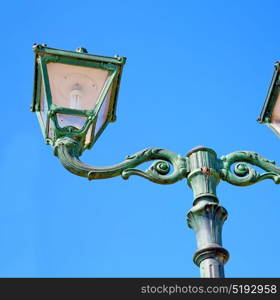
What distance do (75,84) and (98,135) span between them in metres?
0.47

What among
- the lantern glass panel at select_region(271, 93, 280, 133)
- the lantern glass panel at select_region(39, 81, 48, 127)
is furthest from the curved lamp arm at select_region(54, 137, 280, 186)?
the lantern glass panel at select_region(271, 93, 280, 133)

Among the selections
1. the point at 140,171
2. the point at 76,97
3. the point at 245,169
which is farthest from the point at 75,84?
the point at 245,169

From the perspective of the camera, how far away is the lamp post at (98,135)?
7.37 meters

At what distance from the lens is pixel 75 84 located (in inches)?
320

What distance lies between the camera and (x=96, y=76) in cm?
819

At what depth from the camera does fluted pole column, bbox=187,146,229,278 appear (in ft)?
22.7

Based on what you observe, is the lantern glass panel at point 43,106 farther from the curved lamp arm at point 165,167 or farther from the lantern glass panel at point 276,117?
the lantern glass panel at point 276,117

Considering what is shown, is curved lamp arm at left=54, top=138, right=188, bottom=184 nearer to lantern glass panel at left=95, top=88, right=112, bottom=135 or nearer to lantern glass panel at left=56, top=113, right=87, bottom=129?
lantern glass panel at left=56, top=113, right=87, bottom=129

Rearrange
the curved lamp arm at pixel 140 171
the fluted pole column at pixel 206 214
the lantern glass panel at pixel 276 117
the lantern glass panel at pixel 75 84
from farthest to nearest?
the lantern glass panel at pixel 276 117
the lantern glass panel at pixel 75 84
the curved lamp arm at pixel 140 171
the fluted pole column at pixel 206 214

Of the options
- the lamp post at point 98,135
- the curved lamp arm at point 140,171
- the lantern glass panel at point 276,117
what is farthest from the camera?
the lantern glass panel at point 276,117

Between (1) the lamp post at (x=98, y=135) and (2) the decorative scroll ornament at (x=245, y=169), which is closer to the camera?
(1) the lamp post at (x=98, y=135)

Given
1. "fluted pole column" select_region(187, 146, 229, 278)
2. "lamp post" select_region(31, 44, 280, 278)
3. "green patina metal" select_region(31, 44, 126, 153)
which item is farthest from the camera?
"green patina metal" select_region(31, 44, 126, 153)

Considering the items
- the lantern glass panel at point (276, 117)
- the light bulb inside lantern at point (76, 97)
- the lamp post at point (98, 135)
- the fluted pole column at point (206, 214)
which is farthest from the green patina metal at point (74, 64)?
the lantern glass panel at point (276, 117)
